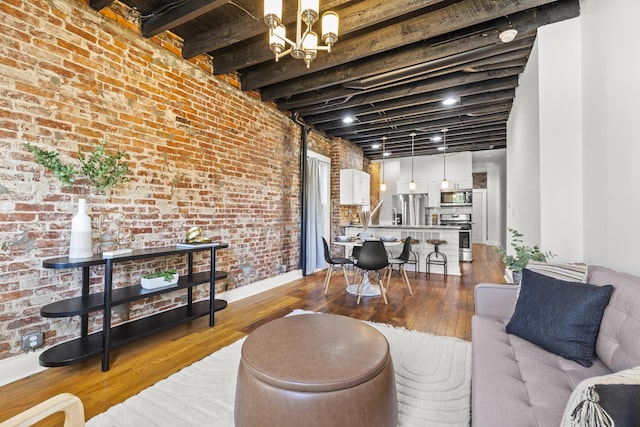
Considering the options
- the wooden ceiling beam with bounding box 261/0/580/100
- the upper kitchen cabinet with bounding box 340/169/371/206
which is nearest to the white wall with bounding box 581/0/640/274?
the wooden ceiling beam with bounding box 261/0/580/100

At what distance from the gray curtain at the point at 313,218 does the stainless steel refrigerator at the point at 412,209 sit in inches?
142

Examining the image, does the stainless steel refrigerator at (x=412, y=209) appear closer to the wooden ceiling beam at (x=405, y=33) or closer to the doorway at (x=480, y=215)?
the doorway at (x=480, y=215)

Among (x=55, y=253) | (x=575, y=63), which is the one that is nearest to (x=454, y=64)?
(x=575, y=63)

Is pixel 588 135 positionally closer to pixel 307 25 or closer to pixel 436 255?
pixel 307 25

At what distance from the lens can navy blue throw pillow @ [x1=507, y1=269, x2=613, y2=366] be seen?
145cm

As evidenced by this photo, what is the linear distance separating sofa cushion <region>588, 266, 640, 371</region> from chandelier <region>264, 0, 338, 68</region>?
2.16m

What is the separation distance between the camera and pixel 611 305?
1432 mm

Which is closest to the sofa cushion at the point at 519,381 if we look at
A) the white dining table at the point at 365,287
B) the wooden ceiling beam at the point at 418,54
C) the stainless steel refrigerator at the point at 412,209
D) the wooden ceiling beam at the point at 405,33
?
the white dining table at the point at 365,287

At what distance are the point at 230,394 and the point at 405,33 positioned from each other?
3451mm

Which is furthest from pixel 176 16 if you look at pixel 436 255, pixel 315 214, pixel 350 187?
pixel 436 255

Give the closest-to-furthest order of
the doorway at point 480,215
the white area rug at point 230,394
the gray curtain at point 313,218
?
the white area rug at point 230,394
the gray curtain at point 313,218
the doorway at point 480,215

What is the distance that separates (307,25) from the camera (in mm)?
2023

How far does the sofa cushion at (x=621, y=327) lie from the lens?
4.01 ft

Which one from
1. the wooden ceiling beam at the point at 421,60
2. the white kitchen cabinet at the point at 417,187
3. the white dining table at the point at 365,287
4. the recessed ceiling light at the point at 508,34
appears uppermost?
the wooden ceiling beam at the point at 421,60
